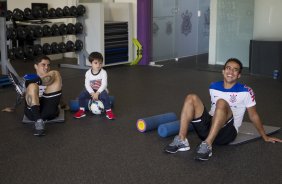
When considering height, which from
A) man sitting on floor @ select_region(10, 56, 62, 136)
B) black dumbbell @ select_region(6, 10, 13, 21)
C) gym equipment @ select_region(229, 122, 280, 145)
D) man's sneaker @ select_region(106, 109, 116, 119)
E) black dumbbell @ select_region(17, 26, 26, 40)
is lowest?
gym equipment @ select_region(229, 122, 280, 145)

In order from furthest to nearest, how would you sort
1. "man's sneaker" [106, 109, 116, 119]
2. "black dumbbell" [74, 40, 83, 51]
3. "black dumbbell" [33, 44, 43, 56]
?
1. "black dumbbell" [74, 40, 83, 51]
2. "black dumbbell" [33, 44, 43, 56]
3. "man's sneaker" [106, 109, 116, 119]

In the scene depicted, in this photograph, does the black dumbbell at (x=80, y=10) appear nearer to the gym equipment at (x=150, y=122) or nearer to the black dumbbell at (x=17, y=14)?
the black dumbbell at (x=17, y=14)

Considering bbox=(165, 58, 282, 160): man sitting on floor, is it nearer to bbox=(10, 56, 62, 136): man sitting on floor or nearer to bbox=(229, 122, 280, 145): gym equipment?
bbox=(229, 122, 280, 145): gym equipment

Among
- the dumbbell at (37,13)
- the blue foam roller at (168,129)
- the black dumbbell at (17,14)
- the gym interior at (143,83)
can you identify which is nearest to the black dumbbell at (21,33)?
the gym interior at (143,83)

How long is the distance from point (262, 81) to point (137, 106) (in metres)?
2.17

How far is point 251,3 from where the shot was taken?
5.90 m

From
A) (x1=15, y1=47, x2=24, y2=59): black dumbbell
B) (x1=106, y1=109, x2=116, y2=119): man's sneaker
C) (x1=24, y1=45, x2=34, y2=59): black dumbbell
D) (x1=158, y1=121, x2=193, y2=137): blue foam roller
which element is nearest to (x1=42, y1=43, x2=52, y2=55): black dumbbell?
(x1=24, y1=45, x2=34, y2=59): black dumbbell

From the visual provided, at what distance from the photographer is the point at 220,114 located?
253 cm

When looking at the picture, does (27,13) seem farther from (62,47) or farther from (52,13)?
(62,47)

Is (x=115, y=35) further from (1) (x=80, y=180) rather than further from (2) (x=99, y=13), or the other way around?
(1) (x=80, y=180)

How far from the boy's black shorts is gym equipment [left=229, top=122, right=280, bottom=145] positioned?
0.13 metres

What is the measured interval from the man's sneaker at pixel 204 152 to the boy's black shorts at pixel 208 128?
10 cm

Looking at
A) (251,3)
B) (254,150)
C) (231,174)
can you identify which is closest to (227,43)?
(251,3)

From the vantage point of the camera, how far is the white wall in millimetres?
5664
